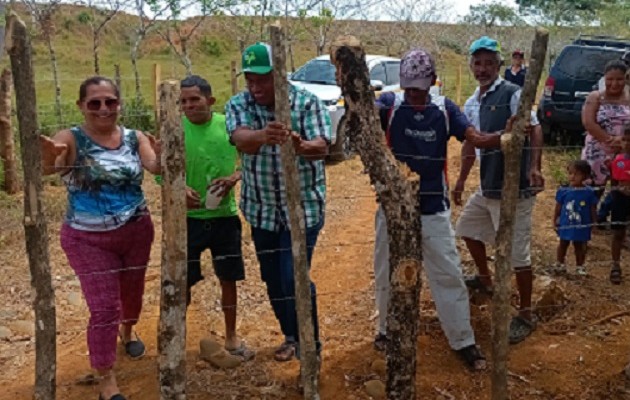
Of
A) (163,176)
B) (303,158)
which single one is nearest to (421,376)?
(303,158)

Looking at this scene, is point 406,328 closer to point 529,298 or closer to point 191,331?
point 529,298

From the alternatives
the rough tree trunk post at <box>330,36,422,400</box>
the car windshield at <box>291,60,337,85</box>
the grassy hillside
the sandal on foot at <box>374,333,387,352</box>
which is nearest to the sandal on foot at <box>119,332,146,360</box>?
the sandal on foot at <box>374,333,387,352</box>

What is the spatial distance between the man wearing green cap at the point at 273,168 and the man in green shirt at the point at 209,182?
18 cm

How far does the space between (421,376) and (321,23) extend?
13.8 meters

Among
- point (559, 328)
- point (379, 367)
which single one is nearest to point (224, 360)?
point (379, 367)

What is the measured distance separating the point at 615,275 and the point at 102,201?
354 centimetres

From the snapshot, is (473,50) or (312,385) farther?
(473,50)

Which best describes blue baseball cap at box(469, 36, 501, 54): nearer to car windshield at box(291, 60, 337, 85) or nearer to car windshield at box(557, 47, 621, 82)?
car windshield at box(557, 47, 621, 82)

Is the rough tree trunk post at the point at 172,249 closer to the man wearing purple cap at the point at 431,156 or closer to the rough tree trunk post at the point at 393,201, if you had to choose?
the rough tree trunk post at the point at 393,201

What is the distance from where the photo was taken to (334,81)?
9.75m

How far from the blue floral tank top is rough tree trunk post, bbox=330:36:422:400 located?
104cm

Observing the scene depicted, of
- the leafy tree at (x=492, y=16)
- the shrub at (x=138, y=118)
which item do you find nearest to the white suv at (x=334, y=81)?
the shrub at (x=138, y=118)

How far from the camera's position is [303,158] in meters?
3.16

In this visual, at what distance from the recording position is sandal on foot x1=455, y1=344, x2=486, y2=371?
3580 mm
